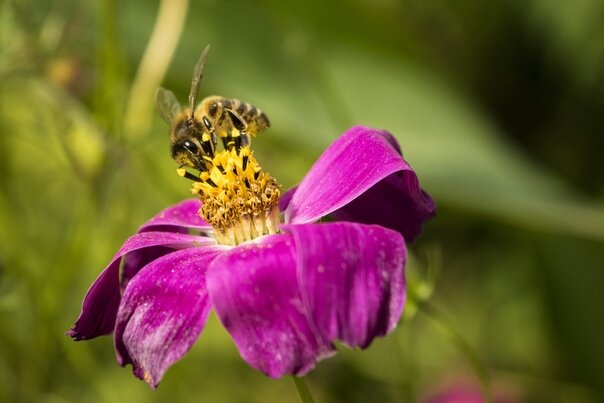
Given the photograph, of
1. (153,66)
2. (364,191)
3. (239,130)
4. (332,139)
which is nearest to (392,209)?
(364,191)

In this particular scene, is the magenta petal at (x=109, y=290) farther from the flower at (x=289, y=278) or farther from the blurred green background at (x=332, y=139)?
the blurred green background at (x=332, y=139)

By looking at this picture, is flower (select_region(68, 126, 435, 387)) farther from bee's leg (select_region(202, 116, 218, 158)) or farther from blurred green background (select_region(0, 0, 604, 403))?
blurred green background (select_region(0, 0, 604, 403))

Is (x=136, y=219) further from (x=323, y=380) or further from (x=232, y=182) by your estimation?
(x=232, y=182)

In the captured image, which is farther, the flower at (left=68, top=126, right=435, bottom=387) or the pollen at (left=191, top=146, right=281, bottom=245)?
the pollen at (left=191, top=146, right=281, bottom=245)

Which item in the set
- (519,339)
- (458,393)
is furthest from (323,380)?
(519,339)

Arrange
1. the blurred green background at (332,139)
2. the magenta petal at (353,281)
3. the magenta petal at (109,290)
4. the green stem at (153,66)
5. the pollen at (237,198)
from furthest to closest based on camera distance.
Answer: the green stem at (153,66), the blurred green background at (332,139), the pollen at (237,198), the magenta petal at (109,290), the magenta petal at (353,281)

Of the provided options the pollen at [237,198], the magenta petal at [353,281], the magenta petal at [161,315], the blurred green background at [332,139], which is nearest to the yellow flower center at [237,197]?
the pollen at [237,198]

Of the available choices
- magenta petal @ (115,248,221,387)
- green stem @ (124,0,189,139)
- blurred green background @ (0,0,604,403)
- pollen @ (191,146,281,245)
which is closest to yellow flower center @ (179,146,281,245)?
pollen @ (191,146,281,245)
